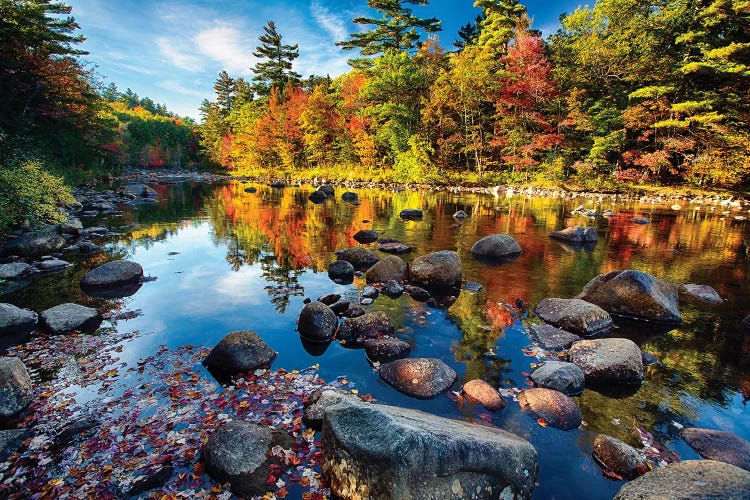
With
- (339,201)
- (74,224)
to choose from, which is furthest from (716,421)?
(339,201)

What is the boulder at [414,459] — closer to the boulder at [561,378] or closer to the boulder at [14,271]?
the boulder at [561,378]

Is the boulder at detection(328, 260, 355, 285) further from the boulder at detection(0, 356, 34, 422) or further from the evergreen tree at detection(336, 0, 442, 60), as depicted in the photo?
the evergreen tree at detection(336, 0, 442, 60)

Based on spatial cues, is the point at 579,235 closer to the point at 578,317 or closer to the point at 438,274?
the point at 438,274

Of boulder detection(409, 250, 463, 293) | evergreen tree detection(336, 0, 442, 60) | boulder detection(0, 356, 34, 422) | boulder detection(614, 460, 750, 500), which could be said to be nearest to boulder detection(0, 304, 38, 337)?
boulder detection(0, 356, 34, 422)

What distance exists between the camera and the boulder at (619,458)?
14.3 feet

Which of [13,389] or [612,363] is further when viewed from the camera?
[612,363]

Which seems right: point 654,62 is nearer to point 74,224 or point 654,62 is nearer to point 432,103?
point 432,103

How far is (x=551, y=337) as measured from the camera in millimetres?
7578

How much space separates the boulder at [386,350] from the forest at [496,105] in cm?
1418

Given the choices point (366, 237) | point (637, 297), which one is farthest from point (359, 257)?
point (637, 297)

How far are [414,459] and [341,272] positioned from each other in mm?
8617

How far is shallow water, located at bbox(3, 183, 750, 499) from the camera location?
17.8 feet

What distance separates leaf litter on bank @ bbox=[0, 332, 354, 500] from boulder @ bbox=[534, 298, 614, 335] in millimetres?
5059

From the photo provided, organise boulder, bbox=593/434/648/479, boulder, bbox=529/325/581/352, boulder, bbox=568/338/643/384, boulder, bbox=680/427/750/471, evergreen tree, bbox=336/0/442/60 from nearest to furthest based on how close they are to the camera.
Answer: boulder, bbox=593/434/648/479 < boulder, bbox=680/427/750/471 < boulder, bbox=568/338/643/384 < boulder, bbox=529/325/581/352 < evergreen tree, bbox=336/0/442/60
